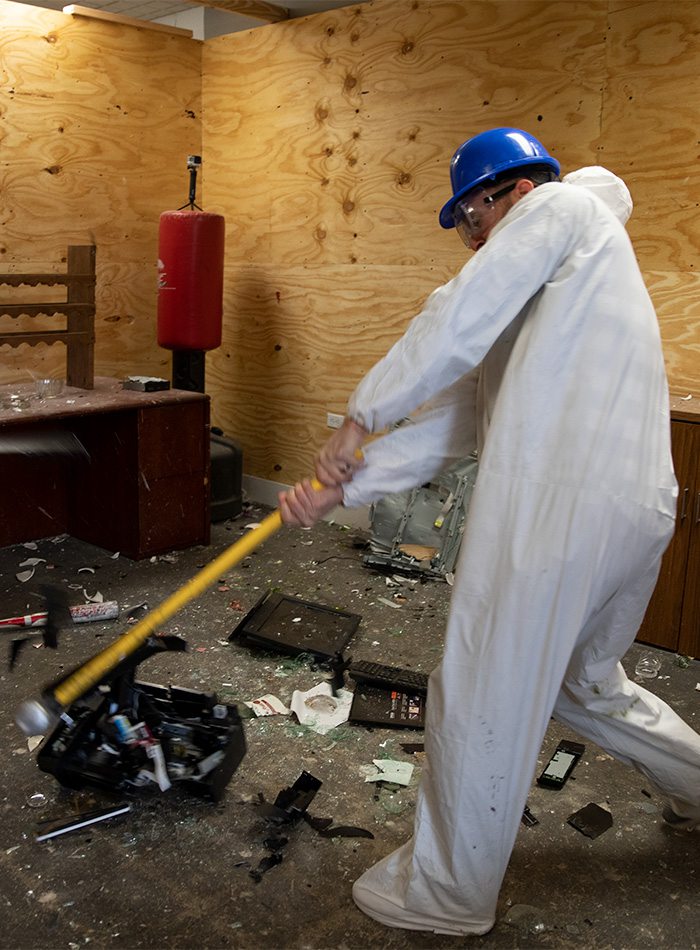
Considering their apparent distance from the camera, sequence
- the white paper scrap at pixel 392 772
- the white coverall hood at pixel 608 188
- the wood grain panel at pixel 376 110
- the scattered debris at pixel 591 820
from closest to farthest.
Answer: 1. the white coverall hood at pixel 608 188
2. the scattered debris at pixel 591 820
3. the white paper scrap at pixel 392 772
4. the wood grain panel at pixel 376 110

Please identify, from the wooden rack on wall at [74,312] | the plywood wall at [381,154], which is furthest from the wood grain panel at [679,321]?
the wooden rack on wall at [74,312]

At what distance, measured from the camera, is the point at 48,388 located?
4168 mm

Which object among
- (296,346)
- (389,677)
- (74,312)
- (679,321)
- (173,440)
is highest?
(679,321)

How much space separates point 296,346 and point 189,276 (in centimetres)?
78

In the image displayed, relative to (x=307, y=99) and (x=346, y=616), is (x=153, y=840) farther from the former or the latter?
(x=307, y=99)

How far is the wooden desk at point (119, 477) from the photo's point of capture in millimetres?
4133

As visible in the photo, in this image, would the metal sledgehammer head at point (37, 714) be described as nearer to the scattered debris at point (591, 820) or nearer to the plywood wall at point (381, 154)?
the scattered debris at point (591, 820)

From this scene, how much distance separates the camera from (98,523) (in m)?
4.45

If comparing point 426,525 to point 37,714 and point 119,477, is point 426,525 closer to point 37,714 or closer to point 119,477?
point 119,477

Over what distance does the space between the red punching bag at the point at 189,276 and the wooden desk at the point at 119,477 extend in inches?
18.9

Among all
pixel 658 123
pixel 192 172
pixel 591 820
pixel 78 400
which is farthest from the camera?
pixel 192 172

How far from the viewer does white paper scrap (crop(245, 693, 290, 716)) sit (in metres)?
2.86

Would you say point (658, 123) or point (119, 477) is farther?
point (119, 477)

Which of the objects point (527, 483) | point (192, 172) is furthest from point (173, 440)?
point (527, 483)
